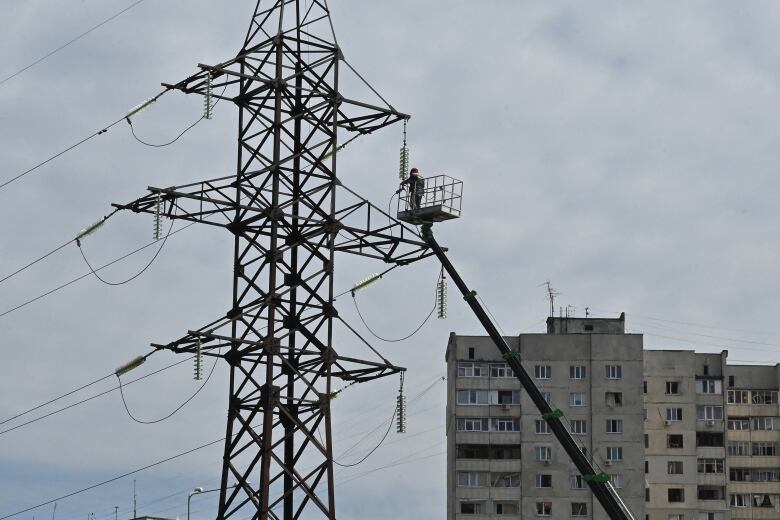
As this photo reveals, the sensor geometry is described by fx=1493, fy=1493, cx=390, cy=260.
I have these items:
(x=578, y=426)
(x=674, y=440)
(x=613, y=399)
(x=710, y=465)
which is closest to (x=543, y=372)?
(x=578, y=426)

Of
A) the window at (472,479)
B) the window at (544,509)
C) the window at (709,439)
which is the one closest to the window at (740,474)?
the window at (709,439)

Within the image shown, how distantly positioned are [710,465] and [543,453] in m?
21.2

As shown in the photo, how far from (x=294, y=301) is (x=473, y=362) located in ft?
364

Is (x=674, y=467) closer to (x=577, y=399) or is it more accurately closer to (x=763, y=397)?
(x=577, y=399)

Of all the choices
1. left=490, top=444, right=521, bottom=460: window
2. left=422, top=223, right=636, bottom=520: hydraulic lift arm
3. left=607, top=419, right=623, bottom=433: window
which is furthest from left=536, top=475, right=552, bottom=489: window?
left=422, top=223, right=636, bottom=520: hydraulic lift arm

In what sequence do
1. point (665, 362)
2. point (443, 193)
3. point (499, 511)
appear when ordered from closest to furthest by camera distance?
point (443, 193)
point (499, 511)
point (665, 362)

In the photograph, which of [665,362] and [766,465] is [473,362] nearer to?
[665,362]

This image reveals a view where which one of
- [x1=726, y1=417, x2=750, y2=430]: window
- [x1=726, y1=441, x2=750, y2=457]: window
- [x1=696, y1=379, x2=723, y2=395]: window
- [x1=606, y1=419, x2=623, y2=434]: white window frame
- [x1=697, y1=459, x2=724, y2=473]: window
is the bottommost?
[x1=697, y1=459, x2=724, y2=473]: window

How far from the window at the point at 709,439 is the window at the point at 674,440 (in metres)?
2.04

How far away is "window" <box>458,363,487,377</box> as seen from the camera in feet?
528

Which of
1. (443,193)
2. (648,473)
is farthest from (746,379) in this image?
(443,193)

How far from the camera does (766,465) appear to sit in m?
177

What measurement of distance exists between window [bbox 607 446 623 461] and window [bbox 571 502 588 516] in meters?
5.89

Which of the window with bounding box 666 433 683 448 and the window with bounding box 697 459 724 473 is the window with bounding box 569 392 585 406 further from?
the window with bounding box 697 459 724 473
